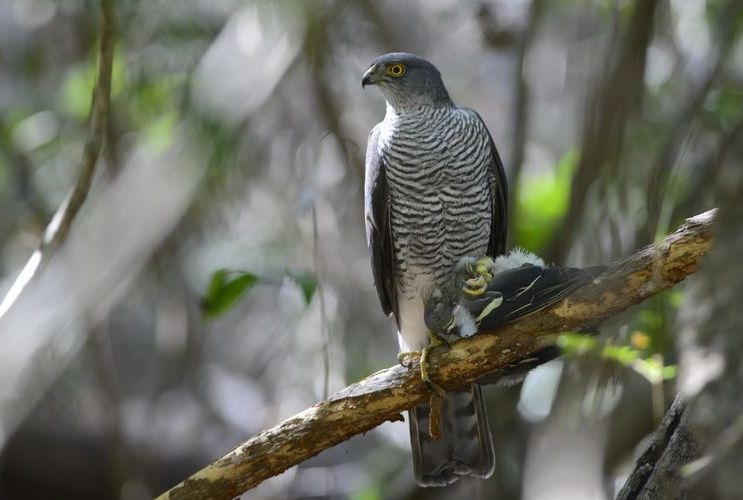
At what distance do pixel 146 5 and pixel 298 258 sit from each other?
184cm

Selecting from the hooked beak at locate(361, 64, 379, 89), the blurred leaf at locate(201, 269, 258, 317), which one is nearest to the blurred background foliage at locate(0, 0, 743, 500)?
the blurred leaf at locate(201, 269, 258, 317)

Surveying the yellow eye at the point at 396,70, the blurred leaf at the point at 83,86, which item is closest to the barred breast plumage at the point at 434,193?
the yellow eye at the point at 396,70

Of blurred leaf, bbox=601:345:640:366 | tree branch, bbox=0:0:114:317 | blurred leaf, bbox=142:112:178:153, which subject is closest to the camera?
blurred leaf, bbox=601:345:640:366

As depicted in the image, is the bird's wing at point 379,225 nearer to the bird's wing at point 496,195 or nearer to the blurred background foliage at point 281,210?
the blurred background foliage at point 281,210

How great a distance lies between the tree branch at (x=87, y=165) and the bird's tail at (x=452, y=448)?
175 centimetres

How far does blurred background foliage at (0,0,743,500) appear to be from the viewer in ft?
12.8

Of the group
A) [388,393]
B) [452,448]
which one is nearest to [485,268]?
[452,448]

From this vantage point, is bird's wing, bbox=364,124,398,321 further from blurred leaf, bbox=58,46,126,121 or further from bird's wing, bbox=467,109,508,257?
blurred leaf, bbox=58,46,126,121

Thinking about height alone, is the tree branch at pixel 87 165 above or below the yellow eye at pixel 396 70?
below

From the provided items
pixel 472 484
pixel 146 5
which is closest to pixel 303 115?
pixel 146 5

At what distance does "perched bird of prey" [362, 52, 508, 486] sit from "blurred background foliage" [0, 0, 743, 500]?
375mm

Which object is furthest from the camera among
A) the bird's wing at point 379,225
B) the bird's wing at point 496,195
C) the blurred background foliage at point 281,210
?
the bird's wing at point 496,195

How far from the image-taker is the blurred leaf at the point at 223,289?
12.6 ft

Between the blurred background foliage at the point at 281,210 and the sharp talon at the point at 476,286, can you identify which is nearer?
the sharp talon at the point at 476,286
